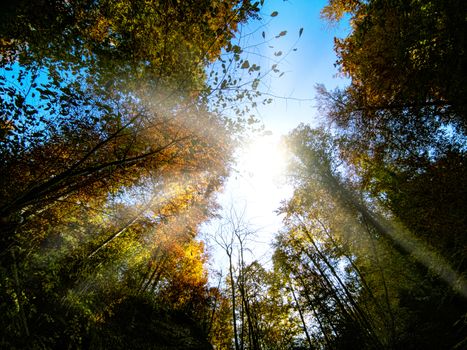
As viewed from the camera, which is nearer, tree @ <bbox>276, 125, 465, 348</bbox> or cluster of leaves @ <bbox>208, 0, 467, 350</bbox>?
cluster of leaves @ <bbox>208, 0, 467, 350</bbox>

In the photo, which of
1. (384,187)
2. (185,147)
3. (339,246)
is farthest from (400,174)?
(185,147)

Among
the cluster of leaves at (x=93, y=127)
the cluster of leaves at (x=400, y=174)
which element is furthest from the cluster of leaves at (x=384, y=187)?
the cluster of leaves at (x=93, y=127)

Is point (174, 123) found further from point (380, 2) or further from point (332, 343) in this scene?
point (332, 343)

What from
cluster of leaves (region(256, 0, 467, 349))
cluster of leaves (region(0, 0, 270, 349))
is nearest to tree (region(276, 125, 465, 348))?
cluster of leaves (region(256, 0, 467, 349))

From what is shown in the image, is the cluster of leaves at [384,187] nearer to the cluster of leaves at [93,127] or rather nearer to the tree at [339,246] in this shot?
the tree at [339,246]

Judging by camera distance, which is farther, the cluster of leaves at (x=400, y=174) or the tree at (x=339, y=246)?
the tree at (x=339, y=246)

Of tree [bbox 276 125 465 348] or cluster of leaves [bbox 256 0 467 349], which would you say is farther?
tree [bbox 276 125 465 348]

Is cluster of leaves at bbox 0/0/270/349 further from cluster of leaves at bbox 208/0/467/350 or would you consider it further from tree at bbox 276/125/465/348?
tree at bbox 276/125/465/348

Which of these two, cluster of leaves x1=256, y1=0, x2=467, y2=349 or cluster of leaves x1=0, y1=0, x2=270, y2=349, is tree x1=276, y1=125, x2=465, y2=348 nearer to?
cluster of leaves x1=256, y1=0, x2=467, y2=349

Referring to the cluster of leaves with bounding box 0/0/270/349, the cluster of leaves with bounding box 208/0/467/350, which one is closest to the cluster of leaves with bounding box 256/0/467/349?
the cluster of leaves with bounding box 208/0/467/350

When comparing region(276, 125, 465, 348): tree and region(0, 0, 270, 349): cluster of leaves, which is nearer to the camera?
region(0, 0, 270, 349): cluster of leaves

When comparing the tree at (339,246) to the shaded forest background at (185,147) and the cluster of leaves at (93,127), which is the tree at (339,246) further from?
the cluster of leaves at (93,127)

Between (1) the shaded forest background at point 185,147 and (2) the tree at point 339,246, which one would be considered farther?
(2) the tree at point 339,246

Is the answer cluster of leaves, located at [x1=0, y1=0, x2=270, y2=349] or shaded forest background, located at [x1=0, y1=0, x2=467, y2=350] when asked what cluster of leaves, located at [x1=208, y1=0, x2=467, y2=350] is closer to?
shaded forest background, located at [x1=0, y1=0, x2=467, y2=350]
